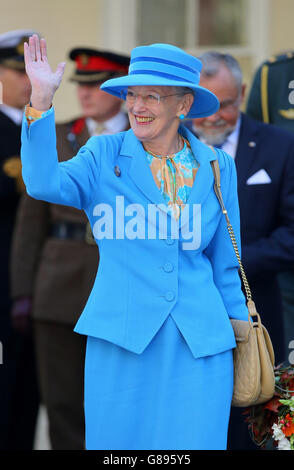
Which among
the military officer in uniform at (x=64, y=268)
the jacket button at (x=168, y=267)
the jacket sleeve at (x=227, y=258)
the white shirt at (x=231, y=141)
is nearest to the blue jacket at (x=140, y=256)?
the jacket button at (x=168, y=267)

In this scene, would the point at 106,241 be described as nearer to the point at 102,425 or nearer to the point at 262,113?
the point at 102,425

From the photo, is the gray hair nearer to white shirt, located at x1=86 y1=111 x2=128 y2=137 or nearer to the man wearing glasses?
the man wearing glasses

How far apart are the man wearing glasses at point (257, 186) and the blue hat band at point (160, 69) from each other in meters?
1.08

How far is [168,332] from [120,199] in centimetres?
44

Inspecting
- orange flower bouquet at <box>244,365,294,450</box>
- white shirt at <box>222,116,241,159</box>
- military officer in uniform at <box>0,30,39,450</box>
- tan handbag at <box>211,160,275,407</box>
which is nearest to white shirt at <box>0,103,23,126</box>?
military officer in uniform at <box>0,30,39,450</box>

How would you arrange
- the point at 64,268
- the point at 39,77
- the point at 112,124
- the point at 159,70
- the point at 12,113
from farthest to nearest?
the point at 12,113, the point at 112,124, the point at 64,268, the point at 159,70, the point at 39,77

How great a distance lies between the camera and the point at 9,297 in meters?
4.43

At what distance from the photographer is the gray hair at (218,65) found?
12.0ft

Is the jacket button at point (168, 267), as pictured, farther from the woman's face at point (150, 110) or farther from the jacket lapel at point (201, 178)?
the woman's face at point (150, 110)

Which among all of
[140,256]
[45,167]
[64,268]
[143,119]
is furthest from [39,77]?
[64,268]

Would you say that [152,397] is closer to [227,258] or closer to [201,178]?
[227,258]

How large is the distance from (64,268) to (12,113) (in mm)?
922

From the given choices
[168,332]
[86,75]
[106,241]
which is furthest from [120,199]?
[86,75]

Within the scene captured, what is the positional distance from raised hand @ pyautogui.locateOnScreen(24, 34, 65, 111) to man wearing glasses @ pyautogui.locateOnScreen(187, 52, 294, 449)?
4.74 feet
